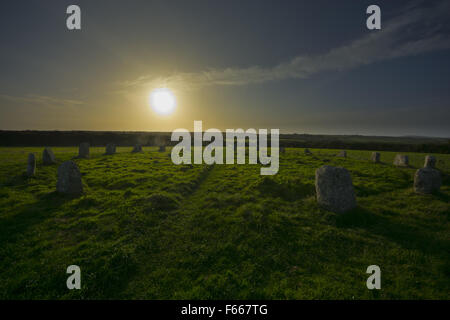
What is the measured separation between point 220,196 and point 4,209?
11992mm

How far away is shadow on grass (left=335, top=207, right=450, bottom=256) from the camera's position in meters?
7.20

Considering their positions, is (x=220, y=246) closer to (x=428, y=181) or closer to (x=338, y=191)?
(x=338, y=191)

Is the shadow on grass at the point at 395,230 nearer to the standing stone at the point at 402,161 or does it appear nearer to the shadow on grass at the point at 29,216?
the shadow on grass at the point at 29,216

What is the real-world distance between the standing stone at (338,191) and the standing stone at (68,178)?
15937mm

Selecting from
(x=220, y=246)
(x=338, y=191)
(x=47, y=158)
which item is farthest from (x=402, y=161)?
(x=47, y=158)

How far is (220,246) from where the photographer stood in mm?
7527

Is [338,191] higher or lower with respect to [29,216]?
higher

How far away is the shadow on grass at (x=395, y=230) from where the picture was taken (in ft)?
23.6

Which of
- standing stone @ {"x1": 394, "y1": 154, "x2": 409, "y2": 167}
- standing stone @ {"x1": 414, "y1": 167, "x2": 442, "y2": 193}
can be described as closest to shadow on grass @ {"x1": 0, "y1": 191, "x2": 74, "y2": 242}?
standing stone @ {"x1": 414, "y1": 167, "x2": 442, "y2": 193}

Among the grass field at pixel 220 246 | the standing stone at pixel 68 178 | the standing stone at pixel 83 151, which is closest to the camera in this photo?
the grass field at pixel 220 246

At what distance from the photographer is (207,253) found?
23.5 feet

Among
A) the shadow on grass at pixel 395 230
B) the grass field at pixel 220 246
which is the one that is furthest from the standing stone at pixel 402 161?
the shadow on grass at pixel 395 230

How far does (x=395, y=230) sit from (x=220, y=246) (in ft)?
25.3
